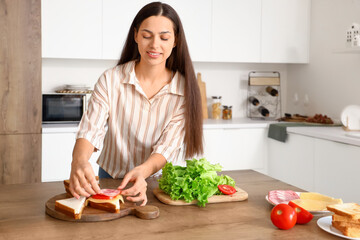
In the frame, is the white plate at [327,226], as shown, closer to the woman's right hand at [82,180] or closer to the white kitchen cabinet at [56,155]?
the woman's right hand at [82,180]

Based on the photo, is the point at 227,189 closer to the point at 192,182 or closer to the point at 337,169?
the point at 192,182

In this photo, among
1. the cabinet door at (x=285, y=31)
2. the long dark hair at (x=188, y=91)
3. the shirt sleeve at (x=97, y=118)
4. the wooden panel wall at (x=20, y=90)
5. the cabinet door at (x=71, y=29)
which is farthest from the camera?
the cabinet door at (x=285, y=31)

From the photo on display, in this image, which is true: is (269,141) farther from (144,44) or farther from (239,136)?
(144,44)

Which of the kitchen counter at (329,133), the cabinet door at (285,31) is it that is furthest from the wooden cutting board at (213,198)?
the cabinet door at (285,31)

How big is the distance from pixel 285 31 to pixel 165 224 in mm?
3327

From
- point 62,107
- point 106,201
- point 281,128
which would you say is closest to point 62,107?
point 62,107

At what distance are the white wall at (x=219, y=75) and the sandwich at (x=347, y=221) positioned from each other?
3163 mm

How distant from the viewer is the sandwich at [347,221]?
1287 millimetres

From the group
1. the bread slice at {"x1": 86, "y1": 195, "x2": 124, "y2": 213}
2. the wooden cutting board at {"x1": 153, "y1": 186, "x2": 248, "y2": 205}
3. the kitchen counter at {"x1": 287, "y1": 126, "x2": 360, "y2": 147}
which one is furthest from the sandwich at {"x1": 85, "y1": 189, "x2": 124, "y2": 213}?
the kitchen counter at {"x1": 287, "y1": 126, "x2": 360, "y2": 147}

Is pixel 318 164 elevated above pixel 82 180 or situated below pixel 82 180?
below

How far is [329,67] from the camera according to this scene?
4.12m

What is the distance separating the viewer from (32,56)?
3428 millimetres

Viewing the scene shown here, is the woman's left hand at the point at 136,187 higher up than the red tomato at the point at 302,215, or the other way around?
the woman's left hand at the point at 136,187

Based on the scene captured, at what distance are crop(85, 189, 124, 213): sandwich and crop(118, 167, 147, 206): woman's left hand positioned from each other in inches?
1.6
